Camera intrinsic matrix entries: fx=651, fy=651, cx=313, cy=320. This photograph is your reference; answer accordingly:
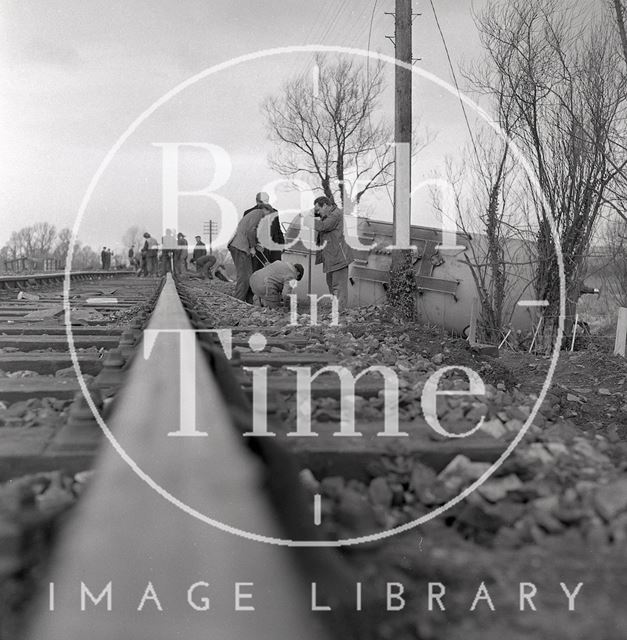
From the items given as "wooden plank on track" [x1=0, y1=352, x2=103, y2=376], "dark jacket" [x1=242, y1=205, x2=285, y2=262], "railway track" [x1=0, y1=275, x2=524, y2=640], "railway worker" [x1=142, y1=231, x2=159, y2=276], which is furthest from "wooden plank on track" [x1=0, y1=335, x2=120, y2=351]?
"railway worker" [x1=142, y1=231, x2=159, y2=276]

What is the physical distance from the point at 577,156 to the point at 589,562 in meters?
8.43

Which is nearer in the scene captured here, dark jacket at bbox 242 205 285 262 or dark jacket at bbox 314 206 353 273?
dark jacket at bbox 314 206 353 273

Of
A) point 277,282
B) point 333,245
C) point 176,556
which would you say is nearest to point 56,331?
point 277,282

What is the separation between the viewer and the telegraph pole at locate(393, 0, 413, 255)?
8.49 m

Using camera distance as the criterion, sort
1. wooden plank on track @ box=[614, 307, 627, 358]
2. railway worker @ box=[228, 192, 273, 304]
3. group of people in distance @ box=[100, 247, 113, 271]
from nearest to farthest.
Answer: wooden plank on track @ box=[614, 307, 627, 358], railway worker @ box=[228, 192, 273, 304], group of people in distance @ box=[100, 247, 113, 271]

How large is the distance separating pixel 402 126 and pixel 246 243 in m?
2.71

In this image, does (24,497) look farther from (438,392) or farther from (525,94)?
(525,94)

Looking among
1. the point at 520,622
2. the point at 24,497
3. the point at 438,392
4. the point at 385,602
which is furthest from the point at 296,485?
the point at 438,392

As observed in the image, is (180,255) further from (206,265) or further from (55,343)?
(55,343)

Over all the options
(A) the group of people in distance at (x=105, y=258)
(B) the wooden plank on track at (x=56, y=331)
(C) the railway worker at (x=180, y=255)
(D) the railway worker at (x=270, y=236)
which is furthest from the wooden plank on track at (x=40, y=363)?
(A) the group of people in distance at (x=105, y=258)

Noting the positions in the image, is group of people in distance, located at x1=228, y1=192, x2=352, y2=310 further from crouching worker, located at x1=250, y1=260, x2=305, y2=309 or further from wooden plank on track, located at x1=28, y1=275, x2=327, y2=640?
wooden plank on track, located at x1=28, y1=275, x2=327, y2=640

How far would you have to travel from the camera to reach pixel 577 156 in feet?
28.7

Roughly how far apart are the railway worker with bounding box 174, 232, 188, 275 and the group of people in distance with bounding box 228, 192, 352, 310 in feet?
47.1

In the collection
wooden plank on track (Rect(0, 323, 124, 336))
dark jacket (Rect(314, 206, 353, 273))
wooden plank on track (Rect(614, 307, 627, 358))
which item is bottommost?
wooden plank on track (Rect(614, 307, 627, 358))
